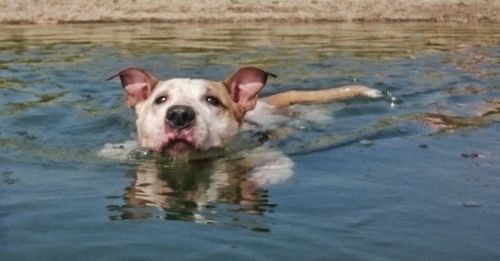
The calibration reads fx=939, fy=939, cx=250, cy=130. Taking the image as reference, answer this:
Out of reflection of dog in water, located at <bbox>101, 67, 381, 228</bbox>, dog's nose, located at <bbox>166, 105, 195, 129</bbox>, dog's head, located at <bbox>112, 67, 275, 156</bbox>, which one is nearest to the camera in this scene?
reflection of dog in water, located at <bbox>101, 67, 381, 228</bbox>

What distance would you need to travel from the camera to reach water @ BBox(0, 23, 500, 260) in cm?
493

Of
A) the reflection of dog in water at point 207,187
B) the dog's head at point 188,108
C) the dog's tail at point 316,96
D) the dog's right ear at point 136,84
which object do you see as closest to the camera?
the reflection of dog in water at point 207,187

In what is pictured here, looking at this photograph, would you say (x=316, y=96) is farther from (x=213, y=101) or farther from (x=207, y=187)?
(x=207, y=187)

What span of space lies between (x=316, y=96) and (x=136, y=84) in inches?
115

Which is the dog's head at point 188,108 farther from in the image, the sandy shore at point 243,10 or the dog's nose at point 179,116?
the sandy shore at point 243,10

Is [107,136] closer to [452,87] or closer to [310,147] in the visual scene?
[310,147]

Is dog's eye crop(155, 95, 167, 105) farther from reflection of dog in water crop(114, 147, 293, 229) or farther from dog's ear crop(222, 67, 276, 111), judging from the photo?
dog's ear crop(222, 67, 276, 111)

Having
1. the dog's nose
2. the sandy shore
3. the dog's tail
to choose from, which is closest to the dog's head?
the dog's nose

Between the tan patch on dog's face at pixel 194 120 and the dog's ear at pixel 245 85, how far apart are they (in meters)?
0.10

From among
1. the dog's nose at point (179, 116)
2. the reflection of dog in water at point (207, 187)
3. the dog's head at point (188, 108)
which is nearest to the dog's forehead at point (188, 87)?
the dog's head at point (188, 108)

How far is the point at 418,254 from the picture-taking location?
4.74 m

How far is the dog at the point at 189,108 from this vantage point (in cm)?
739

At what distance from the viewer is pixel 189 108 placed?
741cm

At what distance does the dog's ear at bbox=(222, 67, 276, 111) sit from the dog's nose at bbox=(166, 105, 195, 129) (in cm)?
99
